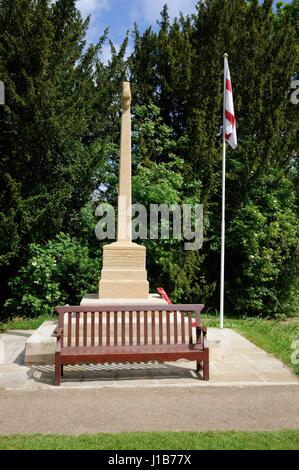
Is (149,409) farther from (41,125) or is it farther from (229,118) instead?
(41,125)

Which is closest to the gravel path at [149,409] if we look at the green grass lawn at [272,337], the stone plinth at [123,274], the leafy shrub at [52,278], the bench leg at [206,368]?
the bench leg at [206,368]

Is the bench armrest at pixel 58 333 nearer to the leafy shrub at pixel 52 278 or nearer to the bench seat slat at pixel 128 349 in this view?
the bench seat slat at pixel 128 349

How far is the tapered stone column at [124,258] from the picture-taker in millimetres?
8492

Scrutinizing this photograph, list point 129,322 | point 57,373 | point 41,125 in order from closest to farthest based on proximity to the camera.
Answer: point 57,373, point 129,322, point 41,125

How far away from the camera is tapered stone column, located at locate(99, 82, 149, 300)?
8492mm

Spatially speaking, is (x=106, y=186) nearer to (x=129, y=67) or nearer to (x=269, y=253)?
(x=129, y=67)

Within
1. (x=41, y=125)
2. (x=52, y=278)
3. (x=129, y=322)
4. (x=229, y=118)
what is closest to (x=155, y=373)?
(x=129, y=322)

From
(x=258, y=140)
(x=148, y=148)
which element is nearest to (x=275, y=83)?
(x=258, y=140)

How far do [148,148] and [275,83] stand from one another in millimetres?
4304

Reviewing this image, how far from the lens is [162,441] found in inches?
139

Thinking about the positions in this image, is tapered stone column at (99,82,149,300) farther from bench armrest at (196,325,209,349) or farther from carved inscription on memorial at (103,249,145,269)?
bench armrest at (196,325,209,349)

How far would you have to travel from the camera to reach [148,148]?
13.0 m

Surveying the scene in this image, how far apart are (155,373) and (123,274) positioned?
3.02 meters

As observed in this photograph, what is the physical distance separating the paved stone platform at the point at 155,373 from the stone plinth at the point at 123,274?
6.98ft
